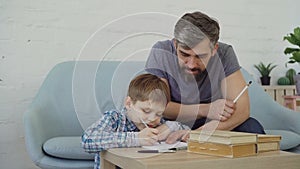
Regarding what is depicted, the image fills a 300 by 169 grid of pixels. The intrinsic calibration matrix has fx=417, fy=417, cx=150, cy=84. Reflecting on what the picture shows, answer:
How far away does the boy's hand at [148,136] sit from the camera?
52.2 inches

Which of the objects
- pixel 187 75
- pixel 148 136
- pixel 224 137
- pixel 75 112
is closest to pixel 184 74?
pixel 187 75

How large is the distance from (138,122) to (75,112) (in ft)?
2.68

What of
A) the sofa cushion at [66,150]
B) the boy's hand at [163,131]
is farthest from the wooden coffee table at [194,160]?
the sofa cushion at [66,150]

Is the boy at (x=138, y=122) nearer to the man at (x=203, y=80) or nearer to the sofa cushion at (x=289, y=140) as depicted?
the man at (x=203, y=80)

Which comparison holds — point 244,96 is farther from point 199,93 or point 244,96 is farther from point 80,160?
point 80,160

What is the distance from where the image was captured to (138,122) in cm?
143

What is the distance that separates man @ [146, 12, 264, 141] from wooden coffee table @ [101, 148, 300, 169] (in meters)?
0.33

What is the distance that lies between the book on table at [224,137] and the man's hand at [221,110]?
1.14 feet

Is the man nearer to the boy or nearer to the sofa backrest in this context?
the boy

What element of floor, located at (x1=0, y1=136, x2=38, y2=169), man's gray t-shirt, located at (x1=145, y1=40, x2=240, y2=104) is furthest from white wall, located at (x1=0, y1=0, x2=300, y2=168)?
man's gray t-shirt, located at (x1=145, y1=40, x2=240, y2=104)

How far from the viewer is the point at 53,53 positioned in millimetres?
2459

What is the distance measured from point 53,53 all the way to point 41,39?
106mm

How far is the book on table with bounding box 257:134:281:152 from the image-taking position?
123 cm

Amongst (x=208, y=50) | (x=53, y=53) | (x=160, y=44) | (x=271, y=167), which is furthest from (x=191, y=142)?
(x=53, y=53)
